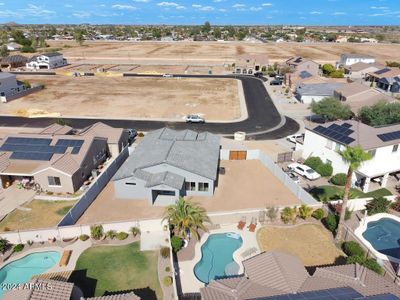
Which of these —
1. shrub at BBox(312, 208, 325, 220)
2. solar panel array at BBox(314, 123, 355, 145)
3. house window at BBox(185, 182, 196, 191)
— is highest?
solar panel array at BBox(314, 123, 355, 145)

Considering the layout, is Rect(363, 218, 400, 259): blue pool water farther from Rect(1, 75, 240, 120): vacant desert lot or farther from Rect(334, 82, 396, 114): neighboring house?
Rect(334, 82, 396, 114): neighboring house

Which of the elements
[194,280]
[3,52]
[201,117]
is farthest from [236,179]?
[3,52]

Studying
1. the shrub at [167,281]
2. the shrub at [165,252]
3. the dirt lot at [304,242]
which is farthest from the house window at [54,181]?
the dirt lot at [304,242]

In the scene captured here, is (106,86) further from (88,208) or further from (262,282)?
(262,282)

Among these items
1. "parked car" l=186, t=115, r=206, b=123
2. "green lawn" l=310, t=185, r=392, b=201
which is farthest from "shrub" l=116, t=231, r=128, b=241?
"parked car" l=186, t=115, r=206, b=123

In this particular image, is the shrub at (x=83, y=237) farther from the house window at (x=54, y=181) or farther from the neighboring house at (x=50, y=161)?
the house window at (x=54, y=181)

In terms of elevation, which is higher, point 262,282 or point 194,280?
point 262,282
